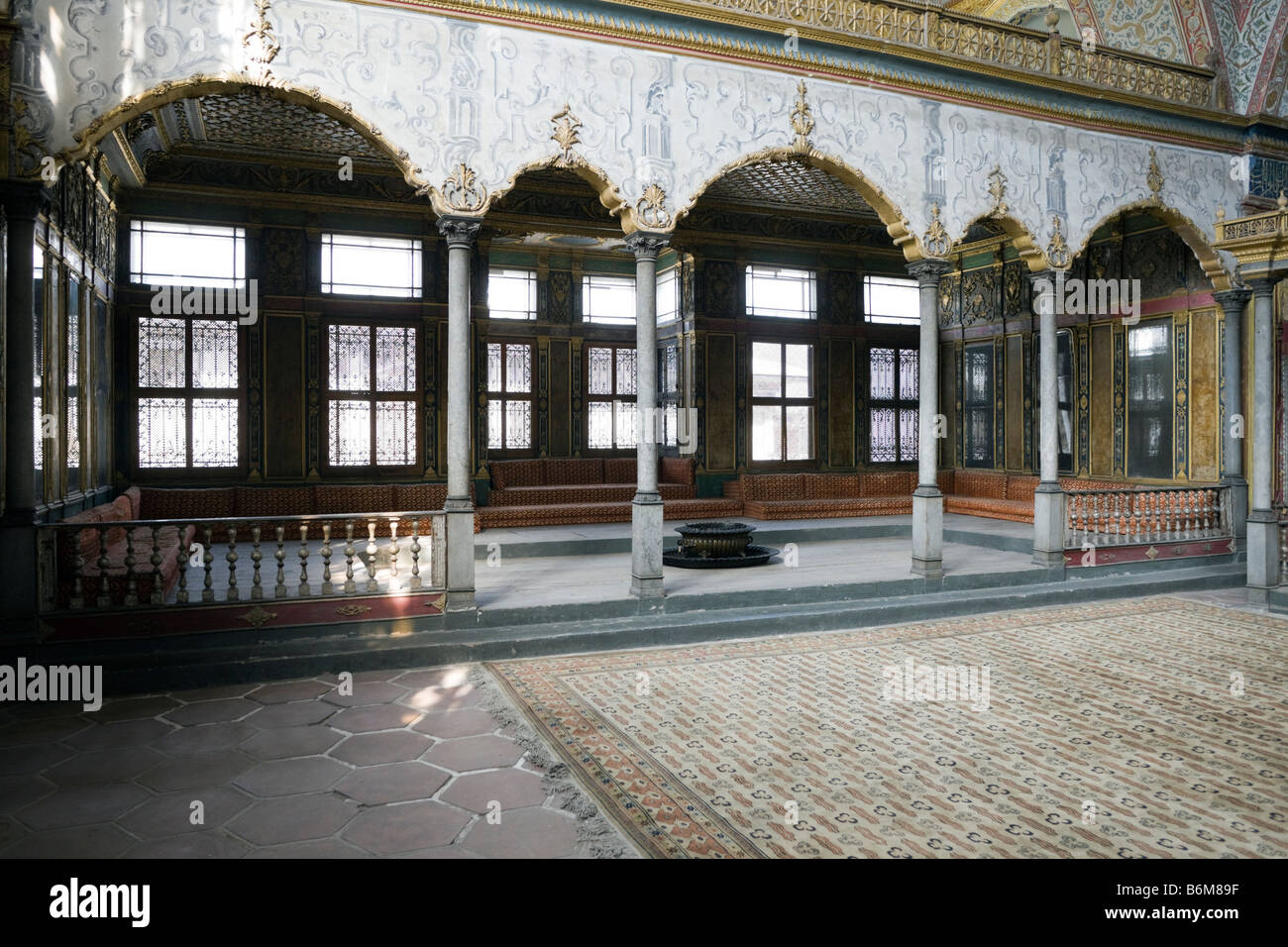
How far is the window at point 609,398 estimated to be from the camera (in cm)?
1291

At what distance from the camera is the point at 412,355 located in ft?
35.1

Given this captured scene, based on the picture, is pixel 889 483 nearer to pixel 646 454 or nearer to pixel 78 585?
pixel 646 454

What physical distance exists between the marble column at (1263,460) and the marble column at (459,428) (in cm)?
707

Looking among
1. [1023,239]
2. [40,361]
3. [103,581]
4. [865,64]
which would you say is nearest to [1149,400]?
[1023,239]

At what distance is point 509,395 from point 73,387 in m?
5.80

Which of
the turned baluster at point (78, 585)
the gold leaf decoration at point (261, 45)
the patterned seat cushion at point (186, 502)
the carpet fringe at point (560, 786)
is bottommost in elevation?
the carpet fringe at point (560, 786)

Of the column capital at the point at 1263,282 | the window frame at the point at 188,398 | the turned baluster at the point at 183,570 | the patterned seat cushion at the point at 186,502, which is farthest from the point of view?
the window frame at the point at 188,398

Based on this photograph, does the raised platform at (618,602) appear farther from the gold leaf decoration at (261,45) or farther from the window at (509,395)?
the gold leaf decoration at (261,45)

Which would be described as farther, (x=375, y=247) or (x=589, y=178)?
(x=375, y=247)

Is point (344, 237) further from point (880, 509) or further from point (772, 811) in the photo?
point (772, 811)

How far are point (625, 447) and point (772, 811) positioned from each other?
977 cm

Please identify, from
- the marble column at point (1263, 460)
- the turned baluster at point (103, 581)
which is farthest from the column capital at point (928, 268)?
the turned baluster at point (103, 581)

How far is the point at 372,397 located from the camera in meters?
10.5

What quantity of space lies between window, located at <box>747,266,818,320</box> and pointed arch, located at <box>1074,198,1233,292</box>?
4442 millimetres
